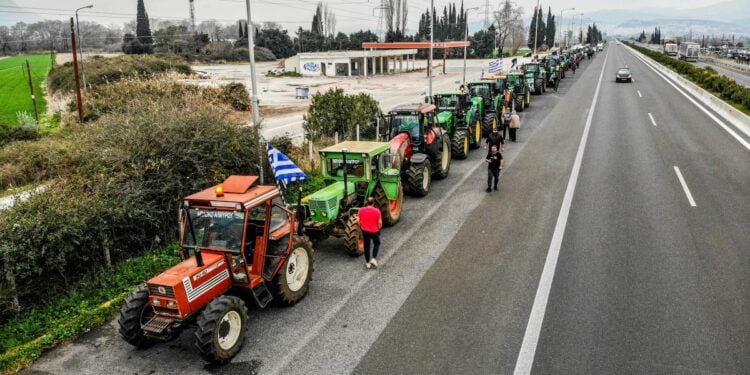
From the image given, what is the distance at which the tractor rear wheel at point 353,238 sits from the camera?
1011cm

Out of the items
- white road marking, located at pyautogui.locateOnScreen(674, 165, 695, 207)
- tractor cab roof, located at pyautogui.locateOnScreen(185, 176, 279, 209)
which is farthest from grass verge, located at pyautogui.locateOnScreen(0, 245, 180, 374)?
white road marking, located at pyautogui.locateOnScreen(674, 165, 695, 207)

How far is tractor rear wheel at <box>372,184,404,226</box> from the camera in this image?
11500 millimetres

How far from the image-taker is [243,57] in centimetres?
9319

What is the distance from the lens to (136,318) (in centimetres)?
702

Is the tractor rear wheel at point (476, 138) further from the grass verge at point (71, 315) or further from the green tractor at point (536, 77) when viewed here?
the green tractor at point (536, 77)

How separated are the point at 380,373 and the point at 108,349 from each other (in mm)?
3983

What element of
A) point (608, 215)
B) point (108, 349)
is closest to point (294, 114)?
point (608, 215)

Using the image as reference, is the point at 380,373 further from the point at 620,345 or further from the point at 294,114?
the point at 294,114

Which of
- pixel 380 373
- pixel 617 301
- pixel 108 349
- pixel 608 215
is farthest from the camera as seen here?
pixel 608 215

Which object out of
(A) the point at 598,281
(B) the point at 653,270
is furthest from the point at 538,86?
(A) the point at 598,281

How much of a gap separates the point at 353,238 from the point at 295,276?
189cm

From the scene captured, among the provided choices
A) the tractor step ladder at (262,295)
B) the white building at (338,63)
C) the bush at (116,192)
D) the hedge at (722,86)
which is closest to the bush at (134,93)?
the bush at (116,192)

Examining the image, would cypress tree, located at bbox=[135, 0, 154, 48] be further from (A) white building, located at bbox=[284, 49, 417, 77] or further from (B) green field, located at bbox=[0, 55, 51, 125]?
(A) white building, located at bbox=[284, 49, 417, 77]

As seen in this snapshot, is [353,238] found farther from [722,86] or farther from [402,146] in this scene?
[722,86]
